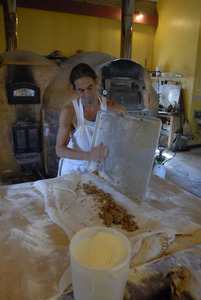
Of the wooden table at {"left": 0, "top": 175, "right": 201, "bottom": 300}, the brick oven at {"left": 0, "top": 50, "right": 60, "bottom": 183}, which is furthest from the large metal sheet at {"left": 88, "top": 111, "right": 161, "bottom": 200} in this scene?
the brick oven at {"left": 0, "top": 50, "right": 60, "bottom": 183}

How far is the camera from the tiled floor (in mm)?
3406

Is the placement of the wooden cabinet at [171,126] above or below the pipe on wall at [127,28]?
below

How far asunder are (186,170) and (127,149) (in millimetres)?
3119

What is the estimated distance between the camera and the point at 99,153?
1392mm

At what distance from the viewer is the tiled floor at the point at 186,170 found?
11.2 feet

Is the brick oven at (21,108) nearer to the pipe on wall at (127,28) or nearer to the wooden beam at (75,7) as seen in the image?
the pipe on wall at (127,28)

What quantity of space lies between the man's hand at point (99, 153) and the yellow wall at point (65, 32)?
4519 mm

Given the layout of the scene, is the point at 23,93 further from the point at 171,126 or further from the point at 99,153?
the point at 171,126

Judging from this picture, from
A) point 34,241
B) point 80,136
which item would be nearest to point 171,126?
point 80,136

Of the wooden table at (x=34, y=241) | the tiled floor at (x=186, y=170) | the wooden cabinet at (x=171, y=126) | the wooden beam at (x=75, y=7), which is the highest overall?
the wooden beam at (x=75, y=7)

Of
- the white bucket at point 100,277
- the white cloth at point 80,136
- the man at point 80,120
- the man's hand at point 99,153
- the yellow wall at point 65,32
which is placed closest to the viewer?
the white bucket at point 100,277

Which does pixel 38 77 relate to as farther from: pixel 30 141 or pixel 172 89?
pixel 172 89

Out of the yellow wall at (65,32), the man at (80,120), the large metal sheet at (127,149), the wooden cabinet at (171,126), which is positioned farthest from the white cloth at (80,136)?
the yellow wall at (65,32)

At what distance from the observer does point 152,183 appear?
1392mm
